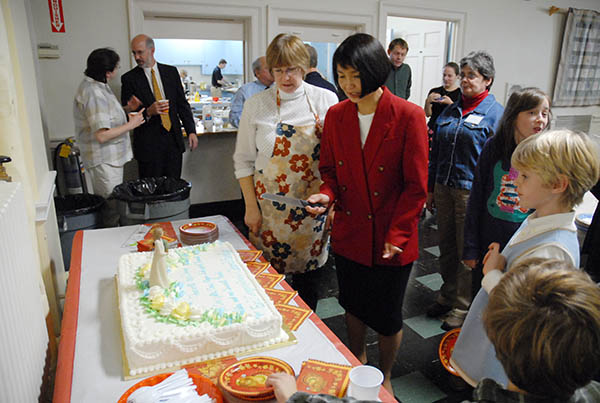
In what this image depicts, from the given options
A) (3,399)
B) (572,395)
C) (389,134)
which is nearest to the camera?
(572,395)

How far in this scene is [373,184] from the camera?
62.1 inches

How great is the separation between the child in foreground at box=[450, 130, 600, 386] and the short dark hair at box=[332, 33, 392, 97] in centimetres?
51

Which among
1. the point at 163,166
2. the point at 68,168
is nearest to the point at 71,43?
the point at 68,168

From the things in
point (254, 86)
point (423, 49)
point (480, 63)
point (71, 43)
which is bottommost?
point (254, 86)

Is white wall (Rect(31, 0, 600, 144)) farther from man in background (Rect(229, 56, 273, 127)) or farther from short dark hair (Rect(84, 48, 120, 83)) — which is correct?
man in background (Rect(229, 56, 273, 127))

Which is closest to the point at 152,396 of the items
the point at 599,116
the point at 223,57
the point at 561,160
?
the point at 561,160

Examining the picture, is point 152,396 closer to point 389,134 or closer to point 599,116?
point 389,134

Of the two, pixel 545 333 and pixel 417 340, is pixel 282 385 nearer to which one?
pixel 545 333

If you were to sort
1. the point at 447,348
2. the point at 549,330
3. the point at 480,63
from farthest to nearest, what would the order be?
the point at 480,63 → the point at 447,348 → the point at 549,330

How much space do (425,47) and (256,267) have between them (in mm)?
5602

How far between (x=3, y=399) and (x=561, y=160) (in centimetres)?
148

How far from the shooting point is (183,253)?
1.59 meters

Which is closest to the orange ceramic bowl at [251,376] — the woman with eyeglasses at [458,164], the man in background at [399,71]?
the woman with eyeglasses at [458,164]

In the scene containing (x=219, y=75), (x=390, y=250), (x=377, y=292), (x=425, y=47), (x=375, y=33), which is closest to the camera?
(x=390, y=250)
